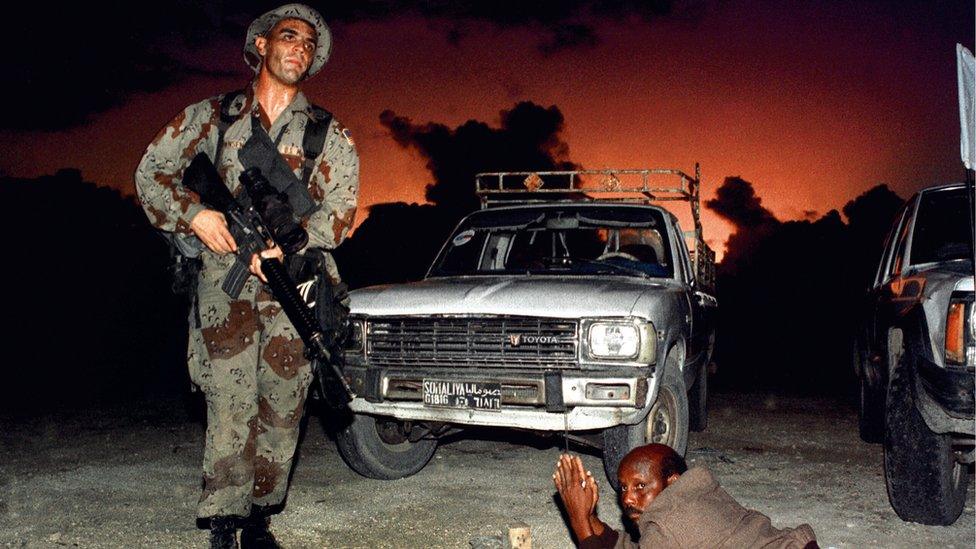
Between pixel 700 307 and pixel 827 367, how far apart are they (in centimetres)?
1067

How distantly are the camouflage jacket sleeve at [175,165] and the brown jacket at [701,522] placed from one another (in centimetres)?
221

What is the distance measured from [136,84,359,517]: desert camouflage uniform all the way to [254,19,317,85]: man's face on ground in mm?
138

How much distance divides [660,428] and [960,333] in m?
1.76

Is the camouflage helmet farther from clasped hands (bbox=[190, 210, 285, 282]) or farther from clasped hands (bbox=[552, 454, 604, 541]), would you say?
clasped hands (bbox=[552, 454, 604, 541])

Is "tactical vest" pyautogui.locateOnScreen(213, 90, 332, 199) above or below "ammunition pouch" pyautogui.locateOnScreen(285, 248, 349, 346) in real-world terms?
above

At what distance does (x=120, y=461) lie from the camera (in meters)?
6.08

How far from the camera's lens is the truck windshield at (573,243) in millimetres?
6137

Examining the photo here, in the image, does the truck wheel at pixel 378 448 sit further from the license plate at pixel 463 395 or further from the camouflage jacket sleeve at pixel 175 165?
the camouflage jacket sleeve at pixel 175 165

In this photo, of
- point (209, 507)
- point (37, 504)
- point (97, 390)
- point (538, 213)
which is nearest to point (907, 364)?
point (538, 213)

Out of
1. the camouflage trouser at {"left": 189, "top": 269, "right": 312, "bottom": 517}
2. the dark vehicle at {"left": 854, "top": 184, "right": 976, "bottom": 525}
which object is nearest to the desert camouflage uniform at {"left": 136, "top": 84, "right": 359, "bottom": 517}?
the camouflage trouser at {"left": 189, "top": 269, "right": 312, "bottom": 517}

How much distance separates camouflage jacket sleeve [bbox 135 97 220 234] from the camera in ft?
12.1

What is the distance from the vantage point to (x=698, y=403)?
25.1 feet

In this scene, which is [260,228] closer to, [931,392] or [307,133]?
[307,133]

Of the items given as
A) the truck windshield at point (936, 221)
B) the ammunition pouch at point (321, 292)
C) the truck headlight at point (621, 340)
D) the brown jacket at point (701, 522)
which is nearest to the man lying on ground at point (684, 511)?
the brown jacket at point (701, 522)
